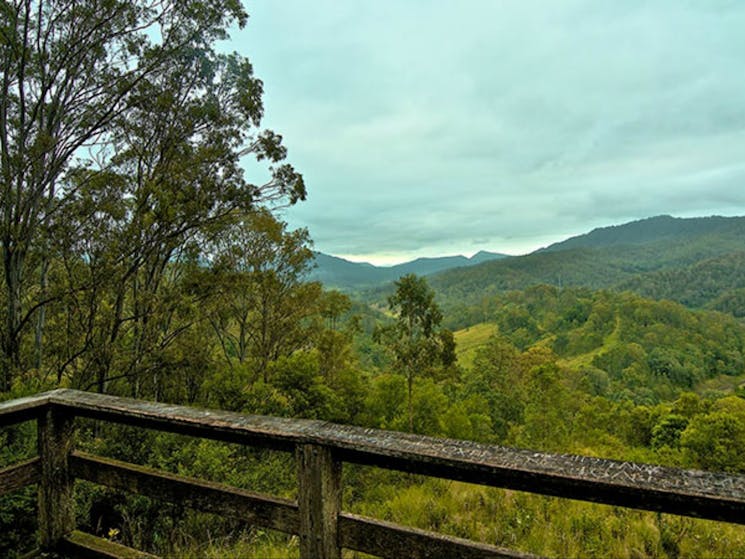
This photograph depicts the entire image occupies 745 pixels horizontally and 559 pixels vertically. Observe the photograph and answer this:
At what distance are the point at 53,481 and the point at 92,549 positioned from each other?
0.38 m

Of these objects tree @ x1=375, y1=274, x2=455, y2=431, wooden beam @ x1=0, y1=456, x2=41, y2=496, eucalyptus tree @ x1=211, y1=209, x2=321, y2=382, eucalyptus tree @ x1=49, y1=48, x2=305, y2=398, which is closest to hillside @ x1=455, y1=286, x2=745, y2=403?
tree @ x1=375, y1=274, x2=455, y2=431

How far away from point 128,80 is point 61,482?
1090cm

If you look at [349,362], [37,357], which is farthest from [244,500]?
[349,362]

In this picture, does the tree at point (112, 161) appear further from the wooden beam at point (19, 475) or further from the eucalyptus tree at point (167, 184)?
the wooden beam at point (19, 475)

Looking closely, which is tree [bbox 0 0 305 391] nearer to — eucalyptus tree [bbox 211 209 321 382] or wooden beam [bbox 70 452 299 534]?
eucalyptus tree [bbox 211 209 321 382]

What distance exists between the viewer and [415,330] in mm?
19188

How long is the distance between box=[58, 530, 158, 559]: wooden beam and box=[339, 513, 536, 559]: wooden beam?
103 centimetres

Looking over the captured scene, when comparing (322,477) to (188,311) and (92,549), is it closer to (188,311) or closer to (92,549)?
(92,549)

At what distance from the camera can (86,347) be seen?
35.8 feet

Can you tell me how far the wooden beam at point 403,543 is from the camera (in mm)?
1285

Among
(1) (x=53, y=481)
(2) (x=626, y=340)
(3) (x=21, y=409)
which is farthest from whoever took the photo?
(2) (x=626, y=340)

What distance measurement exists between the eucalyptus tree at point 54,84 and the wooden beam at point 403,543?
33.5ft

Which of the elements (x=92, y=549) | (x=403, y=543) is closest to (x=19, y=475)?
(x=92, y=549)

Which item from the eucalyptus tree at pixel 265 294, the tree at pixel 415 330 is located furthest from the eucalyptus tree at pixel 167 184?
the tree at pixel 415 330
